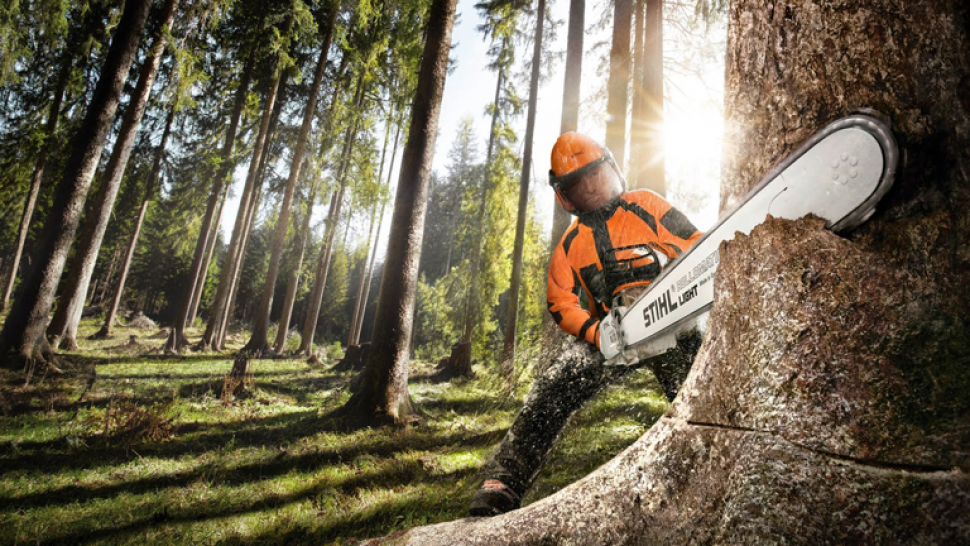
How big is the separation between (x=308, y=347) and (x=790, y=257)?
1560cm

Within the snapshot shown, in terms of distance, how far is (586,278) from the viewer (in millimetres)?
1911

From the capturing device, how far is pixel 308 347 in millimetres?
14375

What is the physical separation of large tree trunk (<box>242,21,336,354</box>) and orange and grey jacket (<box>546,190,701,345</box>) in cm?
1164

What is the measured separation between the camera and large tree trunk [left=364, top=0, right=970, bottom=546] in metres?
0.64

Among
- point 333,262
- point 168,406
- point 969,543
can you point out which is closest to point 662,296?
point 969,543

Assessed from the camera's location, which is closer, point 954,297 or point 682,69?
point 954,297

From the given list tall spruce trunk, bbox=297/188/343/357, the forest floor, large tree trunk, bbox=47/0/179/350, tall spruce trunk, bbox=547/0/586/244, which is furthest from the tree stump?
tall spruce trunk, bbox=297/188/343/357

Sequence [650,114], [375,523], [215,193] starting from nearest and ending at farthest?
[375,523], [650,114], [215,193]

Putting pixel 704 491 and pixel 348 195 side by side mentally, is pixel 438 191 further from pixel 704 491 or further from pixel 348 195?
pixel 704 491

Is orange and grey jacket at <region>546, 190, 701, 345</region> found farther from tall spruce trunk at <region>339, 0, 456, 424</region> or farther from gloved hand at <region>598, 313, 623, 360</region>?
tall spruce trunk at <region>339, 0, 456, 424</region>

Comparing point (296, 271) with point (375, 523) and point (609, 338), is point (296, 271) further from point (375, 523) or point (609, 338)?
point (609, 338)

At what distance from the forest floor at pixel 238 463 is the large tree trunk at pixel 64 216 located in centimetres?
73

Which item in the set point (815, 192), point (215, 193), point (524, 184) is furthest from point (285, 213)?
point (815, 192)

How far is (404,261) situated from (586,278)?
11.6 ft
